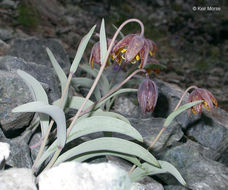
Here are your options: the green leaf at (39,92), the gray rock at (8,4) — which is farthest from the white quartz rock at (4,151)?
the gray rock at (8,4)

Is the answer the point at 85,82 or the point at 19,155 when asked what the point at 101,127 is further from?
the point at 85,82

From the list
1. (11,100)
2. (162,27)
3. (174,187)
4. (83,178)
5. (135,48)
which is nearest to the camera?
(83,178)

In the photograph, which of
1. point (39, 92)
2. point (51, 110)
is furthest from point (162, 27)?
point (51, 110)

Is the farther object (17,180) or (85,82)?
(85,82)

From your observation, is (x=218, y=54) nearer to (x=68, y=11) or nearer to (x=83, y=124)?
(x=68, y=11)

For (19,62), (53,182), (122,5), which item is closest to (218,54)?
(122,5)

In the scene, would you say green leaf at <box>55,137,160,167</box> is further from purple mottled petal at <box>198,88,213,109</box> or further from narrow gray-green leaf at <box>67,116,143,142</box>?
purple mottled petal at <box>198,88,213,109</box>

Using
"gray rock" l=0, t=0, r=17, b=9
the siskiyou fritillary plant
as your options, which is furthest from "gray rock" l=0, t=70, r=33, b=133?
"gray rock" l=0, t=0, r=17, b=9
